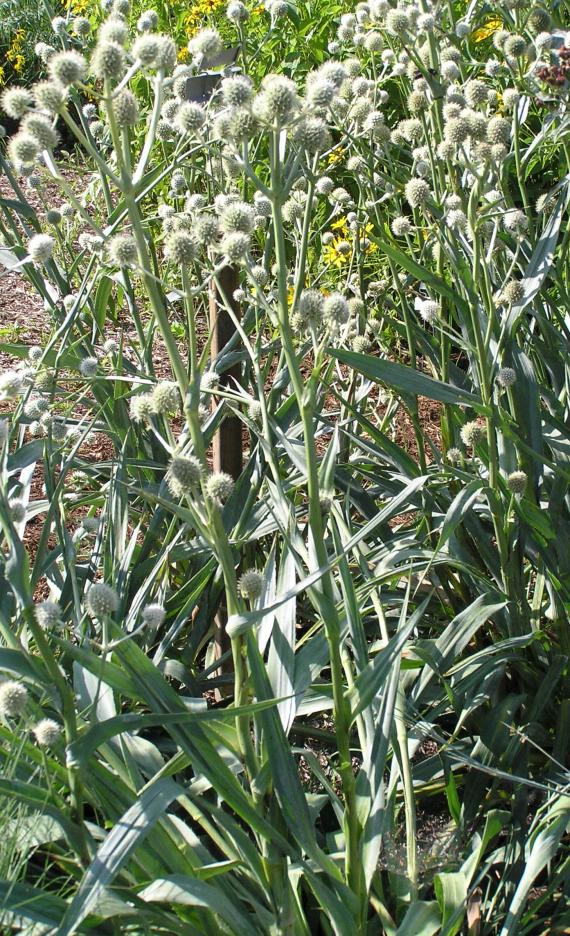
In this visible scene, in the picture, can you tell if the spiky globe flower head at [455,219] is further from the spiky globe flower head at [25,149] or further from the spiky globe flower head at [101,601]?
the spiky globe flower head at [101,601]

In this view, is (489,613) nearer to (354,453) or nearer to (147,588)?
(147,588)

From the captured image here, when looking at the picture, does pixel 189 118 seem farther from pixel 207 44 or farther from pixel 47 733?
pixel 47 733

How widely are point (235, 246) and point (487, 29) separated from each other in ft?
12.4

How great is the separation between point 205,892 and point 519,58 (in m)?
2.12

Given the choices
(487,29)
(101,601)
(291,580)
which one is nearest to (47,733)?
(101,601)

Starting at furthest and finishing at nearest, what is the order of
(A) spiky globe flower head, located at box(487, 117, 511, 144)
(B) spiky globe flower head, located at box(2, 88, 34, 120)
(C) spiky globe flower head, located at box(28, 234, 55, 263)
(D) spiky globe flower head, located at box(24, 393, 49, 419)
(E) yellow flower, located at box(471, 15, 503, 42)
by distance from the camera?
1. (E) yellow flower, located at box(471, 15, 503, 42)
2. (D) spiky globe flower head, located at box(24, 393, 49, 419)
3. (A) spiky globe flower head, located at box(487, 117, 511, 144)
4. (C) spiky globe flower head, located at box(28, 234, 55, 263)
5. (B) spiky globe flower head, located at box(2, 88, 34, 120)

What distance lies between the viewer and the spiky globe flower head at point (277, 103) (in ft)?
4.57

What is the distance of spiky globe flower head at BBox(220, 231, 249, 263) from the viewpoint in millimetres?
1490

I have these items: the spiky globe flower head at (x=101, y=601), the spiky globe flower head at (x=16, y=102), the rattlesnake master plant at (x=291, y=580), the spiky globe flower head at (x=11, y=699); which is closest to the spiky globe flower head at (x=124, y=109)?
the rattlesnake master plant at (x=291, y=580)

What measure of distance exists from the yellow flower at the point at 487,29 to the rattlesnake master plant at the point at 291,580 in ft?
5.36

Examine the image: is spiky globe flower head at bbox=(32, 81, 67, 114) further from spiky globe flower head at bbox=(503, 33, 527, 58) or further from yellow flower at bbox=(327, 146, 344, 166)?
spiky globe flower head at bbox=(503, 33, 527, 58)

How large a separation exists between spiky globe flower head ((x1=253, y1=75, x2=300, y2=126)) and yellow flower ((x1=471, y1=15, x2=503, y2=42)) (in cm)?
346

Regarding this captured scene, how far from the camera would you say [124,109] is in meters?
1.42

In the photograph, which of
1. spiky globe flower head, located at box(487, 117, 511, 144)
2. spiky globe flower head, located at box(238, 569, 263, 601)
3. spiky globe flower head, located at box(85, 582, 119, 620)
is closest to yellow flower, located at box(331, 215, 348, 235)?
spiky globe flower head, located at box(487, 117, 511, 144)
